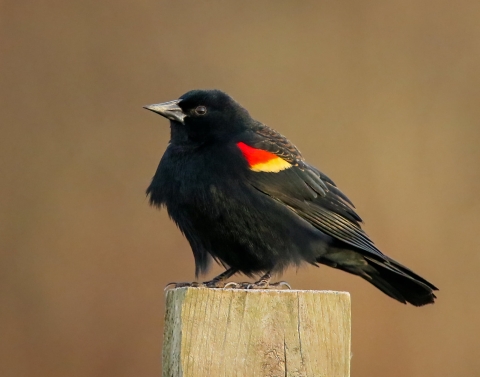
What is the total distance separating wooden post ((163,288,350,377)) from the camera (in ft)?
5.92

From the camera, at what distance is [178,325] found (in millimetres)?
1860

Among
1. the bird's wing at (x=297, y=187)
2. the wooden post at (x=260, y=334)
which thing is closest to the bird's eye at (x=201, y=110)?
the bird's wing at (x=297, y=187)

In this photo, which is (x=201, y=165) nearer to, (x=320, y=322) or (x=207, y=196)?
(x=207, y=196)

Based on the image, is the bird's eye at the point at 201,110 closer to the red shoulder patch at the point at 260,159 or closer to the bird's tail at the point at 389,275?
the red shoulder patch at the point at 260,159

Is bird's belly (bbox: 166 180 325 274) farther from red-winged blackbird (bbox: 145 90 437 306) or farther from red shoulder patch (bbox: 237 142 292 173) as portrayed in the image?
red shoulder patch (bbox: 237 142 292 173)

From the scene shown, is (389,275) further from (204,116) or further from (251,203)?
(204,116)

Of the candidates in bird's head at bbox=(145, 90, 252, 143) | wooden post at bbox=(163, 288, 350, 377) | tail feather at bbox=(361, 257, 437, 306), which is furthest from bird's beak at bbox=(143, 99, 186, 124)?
wooden post at bbox=(163, 288, 350, 377)

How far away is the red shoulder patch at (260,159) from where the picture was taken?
2986mm

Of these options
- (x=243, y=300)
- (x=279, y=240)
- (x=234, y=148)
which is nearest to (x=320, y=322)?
Answer: (x=243, y=300)

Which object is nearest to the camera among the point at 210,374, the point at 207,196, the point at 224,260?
the point at 210,374

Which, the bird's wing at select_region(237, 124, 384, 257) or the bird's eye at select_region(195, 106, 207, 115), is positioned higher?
the bird's eye at select_region(195, 106, 207, 115)

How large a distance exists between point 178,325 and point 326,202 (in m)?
1.50

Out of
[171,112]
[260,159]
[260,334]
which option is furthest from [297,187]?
[260,334]

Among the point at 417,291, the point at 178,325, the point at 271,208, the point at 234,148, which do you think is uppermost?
the point at 234,148
